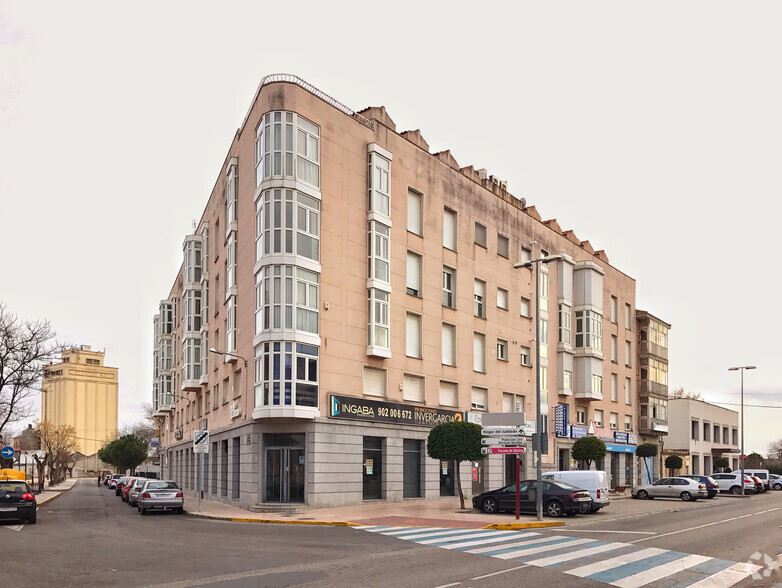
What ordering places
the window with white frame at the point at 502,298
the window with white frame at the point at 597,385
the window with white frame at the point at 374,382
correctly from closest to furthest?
1. the window with white frame at the point at 374,382
2. the window with white frame at the point at 502,298
3. the window with white frame at the point at 597,385

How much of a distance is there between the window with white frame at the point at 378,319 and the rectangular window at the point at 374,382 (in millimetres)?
1269

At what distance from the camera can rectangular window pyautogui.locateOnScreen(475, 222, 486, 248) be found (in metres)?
45.5

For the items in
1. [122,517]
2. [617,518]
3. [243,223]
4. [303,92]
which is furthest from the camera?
[243,223]

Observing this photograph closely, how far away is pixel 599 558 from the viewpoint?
1619 centimetres

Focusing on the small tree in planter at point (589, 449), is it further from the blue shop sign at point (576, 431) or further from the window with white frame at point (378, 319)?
the window with white frame at point (378, 319)

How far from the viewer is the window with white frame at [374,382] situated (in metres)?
35.9

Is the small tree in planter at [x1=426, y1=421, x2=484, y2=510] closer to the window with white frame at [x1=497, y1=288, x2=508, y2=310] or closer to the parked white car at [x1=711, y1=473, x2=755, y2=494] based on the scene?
the window with white frame at [x1=497, y1=288, x2=508, y2=310]

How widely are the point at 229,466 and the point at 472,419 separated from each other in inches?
514

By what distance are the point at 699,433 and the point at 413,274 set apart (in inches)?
2121

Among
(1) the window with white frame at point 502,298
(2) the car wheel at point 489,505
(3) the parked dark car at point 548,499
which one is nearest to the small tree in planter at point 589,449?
(1) the window with white frame at point 502,298

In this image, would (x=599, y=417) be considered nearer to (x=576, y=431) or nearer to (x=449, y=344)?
(x=576, y=431)

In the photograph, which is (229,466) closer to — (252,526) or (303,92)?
(252,526)

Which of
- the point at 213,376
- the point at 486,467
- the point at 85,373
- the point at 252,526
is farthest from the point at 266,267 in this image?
the point at 85,373

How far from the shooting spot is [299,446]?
32.4 metres
